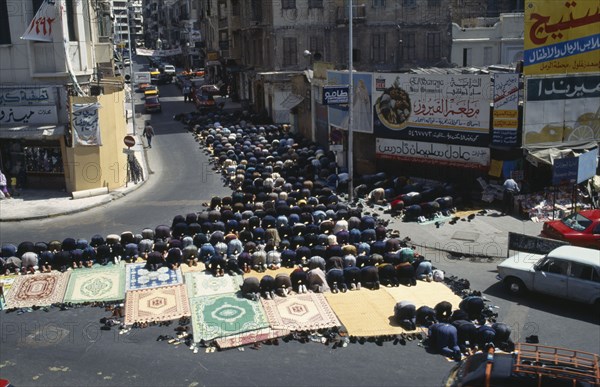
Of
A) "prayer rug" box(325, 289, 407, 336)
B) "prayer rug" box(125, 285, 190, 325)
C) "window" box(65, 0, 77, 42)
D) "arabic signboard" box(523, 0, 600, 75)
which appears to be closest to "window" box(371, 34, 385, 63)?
"arabic signboard" box(523, 0, 600, 75)

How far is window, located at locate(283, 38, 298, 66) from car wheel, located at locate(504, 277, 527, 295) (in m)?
33.6

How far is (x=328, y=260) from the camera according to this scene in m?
20.0

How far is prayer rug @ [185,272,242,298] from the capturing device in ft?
62.3

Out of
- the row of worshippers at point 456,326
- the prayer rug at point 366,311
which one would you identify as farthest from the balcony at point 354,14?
the row of worshippers at point 456,326

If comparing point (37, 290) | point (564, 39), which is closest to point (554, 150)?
point (564, 39)

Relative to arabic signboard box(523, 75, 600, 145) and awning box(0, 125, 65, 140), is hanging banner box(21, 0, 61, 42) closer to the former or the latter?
awning box(0, 125, 65, 140)

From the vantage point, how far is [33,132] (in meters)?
29.7

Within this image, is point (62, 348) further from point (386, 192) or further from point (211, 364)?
point (386, 192)

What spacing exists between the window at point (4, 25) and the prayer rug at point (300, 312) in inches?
752

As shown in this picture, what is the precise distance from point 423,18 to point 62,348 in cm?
4154

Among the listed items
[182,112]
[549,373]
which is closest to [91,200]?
[549,373]

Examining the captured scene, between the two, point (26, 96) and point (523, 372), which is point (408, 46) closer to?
point (26, 96)

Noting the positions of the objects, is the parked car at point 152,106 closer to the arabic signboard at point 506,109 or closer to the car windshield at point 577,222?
the arabic signboard at point 506,109

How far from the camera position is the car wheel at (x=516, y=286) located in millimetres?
18156
